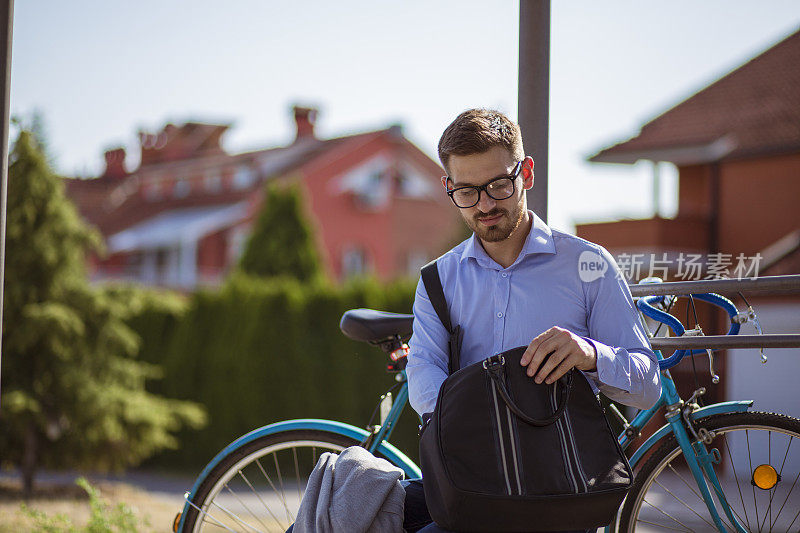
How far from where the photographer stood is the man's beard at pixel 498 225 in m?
2.16

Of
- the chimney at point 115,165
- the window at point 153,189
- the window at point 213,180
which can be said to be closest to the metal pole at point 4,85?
the window at point 213,180

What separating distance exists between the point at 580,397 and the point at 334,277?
1088 inches

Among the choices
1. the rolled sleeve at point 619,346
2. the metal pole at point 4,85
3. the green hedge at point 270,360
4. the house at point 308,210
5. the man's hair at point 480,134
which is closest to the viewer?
the rolled sleeve at point 619,346

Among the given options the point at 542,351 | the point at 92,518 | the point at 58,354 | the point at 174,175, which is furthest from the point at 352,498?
the point at 174,175

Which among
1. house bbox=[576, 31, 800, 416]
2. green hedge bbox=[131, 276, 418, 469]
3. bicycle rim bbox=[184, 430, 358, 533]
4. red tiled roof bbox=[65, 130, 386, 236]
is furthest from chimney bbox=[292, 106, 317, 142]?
bicycle rim bbox=[184, 430, 358, 533]

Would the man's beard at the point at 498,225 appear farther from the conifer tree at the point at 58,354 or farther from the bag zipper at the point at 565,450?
the conifer tree at the point at 58,354

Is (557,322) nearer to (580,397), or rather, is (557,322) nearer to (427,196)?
(580,397)

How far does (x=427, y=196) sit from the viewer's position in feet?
103

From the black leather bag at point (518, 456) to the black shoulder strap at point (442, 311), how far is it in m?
0.27

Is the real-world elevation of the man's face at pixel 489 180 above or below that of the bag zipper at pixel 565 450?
above

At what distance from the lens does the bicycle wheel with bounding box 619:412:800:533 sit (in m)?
2.42

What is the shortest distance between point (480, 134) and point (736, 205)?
3.02m

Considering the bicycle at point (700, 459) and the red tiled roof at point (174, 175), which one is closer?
the bicycle at point (700, 459)

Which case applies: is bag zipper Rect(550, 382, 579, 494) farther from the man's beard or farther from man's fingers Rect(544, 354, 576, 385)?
the man's beard
